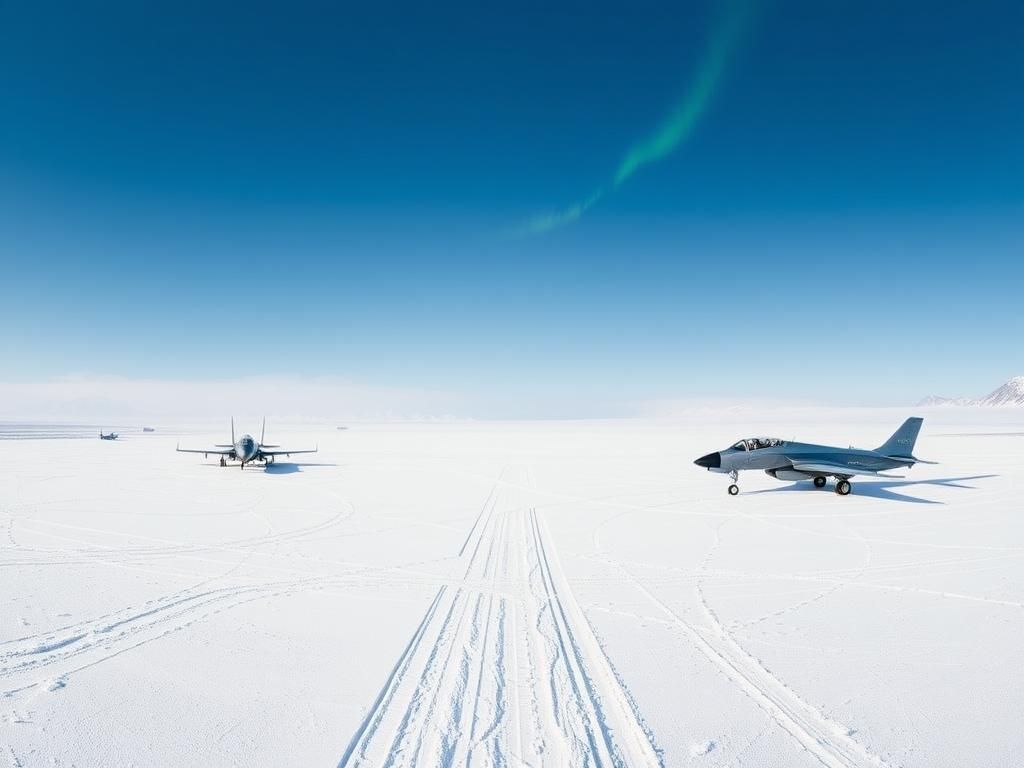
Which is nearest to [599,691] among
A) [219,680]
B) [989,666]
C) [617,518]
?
[219,680]

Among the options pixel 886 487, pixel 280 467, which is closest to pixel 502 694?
pixel 886 487

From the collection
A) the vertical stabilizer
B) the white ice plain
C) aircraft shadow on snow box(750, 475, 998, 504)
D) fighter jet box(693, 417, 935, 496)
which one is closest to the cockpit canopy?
fighter jet box(693, 417, 935, 496)

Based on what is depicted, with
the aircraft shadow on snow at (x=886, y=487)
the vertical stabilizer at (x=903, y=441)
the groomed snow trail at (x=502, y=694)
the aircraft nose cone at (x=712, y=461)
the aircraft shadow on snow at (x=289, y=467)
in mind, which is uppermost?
the vertical stabilizer at (x=903, y=441)

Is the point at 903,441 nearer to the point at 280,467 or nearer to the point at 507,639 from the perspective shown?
the point at 507,639

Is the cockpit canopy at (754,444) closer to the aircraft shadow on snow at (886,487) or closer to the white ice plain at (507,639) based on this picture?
the aircraft shadow on snow at (886,487)

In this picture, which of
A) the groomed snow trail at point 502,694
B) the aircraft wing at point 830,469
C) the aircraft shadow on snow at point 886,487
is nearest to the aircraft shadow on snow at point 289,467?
the groomed snow trail at point 502,694

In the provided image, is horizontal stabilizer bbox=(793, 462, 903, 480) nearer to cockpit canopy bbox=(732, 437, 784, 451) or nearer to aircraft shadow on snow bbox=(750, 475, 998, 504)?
aircraft shadow on snow bbox=(750, 475, 998, 504)
